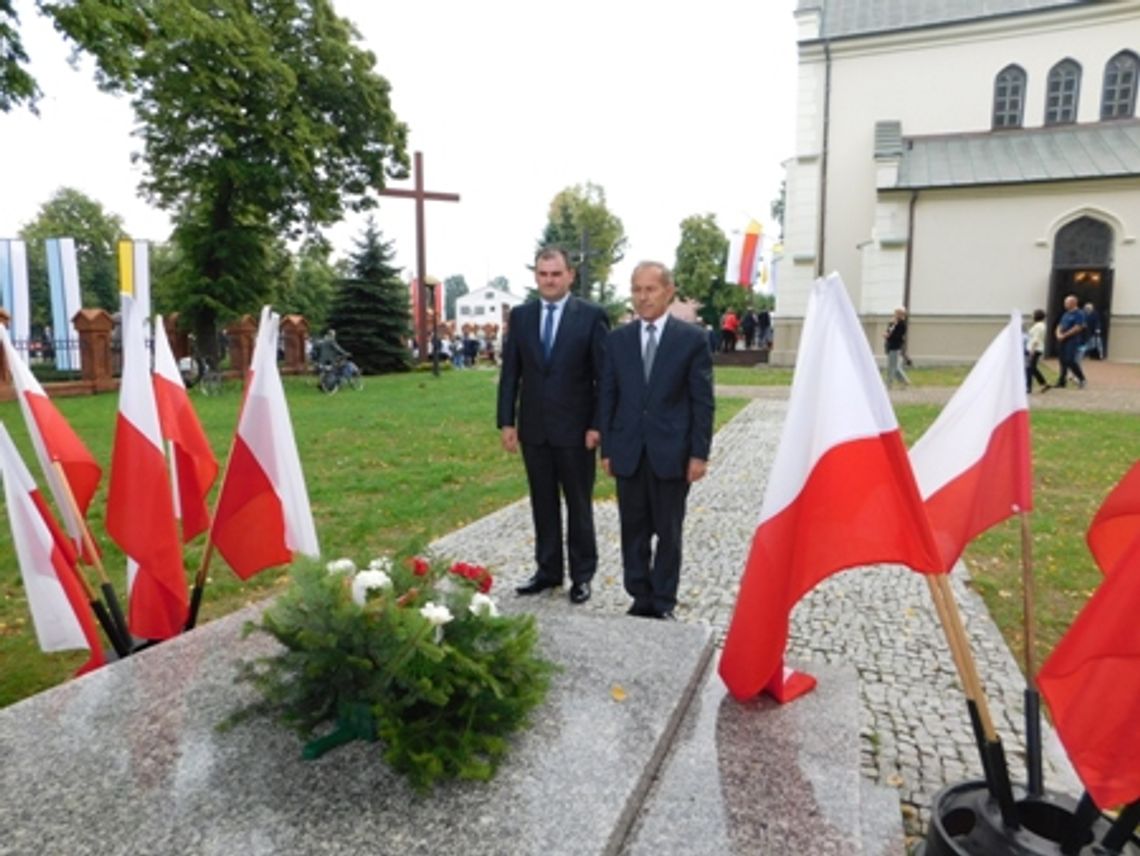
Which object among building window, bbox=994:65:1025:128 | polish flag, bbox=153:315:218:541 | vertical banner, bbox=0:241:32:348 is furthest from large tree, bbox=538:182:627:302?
polish flag, bbox=153:315:218:541

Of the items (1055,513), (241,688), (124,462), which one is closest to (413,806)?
(241,688)

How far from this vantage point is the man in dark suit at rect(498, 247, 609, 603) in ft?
14.2

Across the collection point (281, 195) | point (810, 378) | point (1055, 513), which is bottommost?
point (1055, 513)

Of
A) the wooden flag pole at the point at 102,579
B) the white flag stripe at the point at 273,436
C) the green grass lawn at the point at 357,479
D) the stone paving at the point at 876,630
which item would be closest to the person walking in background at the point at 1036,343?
the green grass lawn at the point at 357,479

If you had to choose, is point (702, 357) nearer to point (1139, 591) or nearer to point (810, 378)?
point (810, 378)

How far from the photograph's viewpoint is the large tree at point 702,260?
2050 inches

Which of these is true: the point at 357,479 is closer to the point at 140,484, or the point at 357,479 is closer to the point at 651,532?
the point at 651,532

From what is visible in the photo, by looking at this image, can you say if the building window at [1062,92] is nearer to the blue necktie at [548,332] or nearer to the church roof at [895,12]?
the church roof at [895,12]

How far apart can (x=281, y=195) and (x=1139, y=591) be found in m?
23.9

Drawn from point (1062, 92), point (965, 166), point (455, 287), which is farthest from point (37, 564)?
point (455, 287)

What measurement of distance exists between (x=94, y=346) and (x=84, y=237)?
49761 millimetres

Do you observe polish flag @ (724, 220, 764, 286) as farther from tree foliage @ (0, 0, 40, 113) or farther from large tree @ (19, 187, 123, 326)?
large tree @ (19, 187, 123, 326)

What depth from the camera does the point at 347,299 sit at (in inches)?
1123

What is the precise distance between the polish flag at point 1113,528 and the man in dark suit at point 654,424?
182 centimetres
